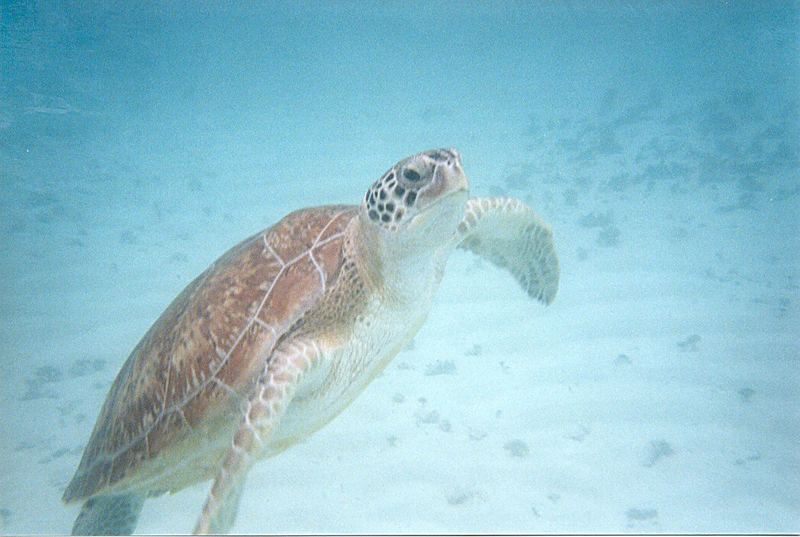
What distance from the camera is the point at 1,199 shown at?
17.3 metres

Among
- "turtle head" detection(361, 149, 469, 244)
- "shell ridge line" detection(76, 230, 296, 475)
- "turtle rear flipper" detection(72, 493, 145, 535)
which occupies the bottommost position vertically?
"turtle rear flipper" detection(72, 493, 145, 535)

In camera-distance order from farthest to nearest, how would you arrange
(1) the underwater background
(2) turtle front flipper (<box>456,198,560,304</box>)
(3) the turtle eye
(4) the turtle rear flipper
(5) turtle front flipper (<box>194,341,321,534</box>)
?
(1) the underwater background → (2) turtle front flipper (<box>456,198,560,304</box>) → (4) the turtle rear flipper → (3) the turtle eye → (5) turtle front flipper (<box>194,341,321,534</box>)

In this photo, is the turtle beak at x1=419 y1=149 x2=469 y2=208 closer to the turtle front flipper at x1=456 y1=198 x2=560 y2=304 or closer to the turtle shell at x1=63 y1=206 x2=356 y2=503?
the turtle shell at x1=63 y1=206 x2=356 y2=503

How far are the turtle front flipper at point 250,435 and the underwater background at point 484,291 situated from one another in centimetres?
278

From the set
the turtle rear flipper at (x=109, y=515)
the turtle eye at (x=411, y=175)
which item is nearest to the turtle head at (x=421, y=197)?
the turtle eye at (x=411, y=175)

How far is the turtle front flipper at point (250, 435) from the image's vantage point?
183 cm

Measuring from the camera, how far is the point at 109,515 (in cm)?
284

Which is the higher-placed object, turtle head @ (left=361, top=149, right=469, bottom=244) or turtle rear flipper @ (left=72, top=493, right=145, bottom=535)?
turtle head @ (left=361, top=149, right=469, bottom=244)

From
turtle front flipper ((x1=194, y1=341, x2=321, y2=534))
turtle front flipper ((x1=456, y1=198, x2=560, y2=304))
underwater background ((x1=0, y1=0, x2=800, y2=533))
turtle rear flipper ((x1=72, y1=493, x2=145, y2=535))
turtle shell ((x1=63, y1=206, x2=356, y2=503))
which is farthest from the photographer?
underwater background ((x1=0, y1=0, x2=800, y2=533))

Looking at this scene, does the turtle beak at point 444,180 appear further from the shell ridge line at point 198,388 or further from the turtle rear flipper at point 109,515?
the turtle rear flipper at point 109,515

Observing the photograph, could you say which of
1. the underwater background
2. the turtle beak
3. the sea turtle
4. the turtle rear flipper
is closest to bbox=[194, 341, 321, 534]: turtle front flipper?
the sea turtle

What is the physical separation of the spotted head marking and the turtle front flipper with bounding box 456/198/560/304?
1.03 m

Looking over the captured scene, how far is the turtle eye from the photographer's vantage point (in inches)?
76.4

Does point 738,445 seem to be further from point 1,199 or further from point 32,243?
point 1,199
